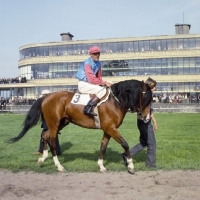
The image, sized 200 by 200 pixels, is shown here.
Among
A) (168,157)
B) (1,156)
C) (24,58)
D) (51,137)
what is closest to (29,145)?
(1,156)

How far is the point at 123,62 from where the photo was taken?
53469 mm

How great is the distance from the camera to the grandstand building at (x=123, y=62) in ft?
167

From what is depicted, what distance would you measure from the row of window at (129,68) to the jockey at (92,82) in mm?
45044

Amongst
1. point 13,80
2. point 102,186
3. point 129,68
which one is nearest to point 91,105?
point 102,186

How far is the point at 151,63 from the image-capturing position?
172 ft

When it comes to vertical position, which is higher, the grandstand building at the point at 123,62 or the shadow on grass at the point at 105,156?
the grandstand building at the point at 123,62

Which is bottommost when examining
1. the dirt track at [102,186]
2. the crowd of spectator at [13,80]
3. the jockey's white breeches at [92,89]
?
the dirt track at [102,186]

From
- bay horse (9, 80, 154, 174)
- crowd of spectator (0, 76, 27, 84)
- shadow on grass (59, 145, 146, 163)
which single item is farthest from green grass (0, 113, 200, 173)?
crowd of spectator (0, 76, 27, 84)

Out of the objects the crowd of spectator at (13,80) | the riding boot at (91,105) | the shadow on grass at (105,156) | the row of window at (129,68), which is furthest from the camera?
the crowd of spectator at (13,80)

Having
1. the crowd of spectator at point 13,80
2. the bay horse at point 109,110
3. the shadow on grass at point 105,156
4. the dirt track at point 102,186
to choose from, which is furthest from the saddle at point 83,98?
the crowd of spectator at point 13,80

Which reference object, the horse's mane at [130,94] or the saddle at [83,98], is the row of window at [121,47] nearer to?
the saddle at [83,98]

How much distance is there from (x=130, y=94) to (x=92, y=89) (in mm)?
958

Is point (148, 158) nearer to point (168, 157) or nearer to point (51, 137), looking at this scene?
point (168, 157)

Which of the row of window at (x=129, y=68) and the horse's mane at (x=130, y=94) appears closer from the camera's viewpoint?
the horse's mane at (x=130, y=94)
